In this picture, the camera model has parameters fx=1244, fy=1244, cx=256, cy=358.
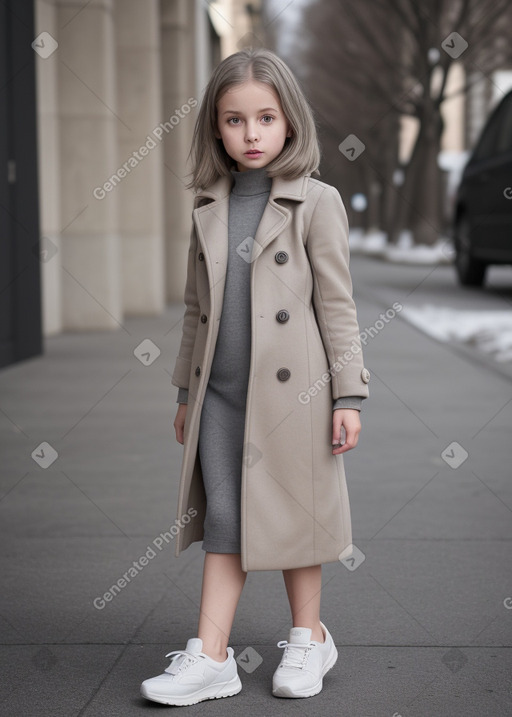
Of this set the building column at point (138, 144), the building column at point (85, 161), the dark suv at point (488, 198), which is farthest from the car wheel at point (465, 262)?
the building column at point (85, 161)

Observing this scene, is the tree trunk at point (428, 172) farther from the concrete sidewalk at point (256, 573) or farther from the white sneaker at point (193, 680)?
the white sneaker at point (193, 680)

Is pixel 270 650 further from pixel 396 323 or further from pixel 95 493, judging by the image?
pixel 396 323

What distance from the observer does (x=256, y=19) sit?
43.6 m

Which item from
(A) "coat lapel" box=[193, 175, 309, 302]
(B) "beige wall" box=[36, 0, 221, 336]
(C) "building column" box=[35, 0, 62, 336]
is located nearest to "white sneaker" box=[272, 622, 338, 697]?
(A) "coat lapel" box=[193, 175, 309, 302]

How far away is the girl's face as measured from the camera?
305 cm

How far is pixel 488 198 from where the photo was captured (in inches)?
582

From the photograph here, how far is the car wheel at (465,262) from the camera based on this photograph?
1639 centimetres

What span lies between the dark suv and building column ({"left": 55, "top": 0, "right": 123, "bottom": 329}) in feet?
14.4

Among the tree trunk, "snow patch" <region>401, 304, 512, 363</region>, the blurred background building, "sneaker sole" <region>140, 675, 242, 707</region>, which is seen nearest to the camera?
"sneaker sole" <region>140, 675, 242, 707</region>

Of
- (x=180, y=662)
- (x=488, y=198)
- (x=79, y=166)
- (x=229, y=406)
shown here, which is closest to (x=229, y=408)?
(x=229, y=406)

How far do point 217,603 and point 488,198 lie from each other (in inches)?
483

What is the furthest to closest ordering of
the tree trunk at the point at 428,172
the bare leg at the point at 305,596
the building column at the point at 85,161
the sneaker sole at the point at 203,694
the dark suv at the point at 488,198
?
1. the tree trunk at the point at 428,172
2. the dark suv at the point at 488,198
3. the building column at the point at 85,161
4. the bare leg at the point at 305,596
5. the sneaker sole at the point at 203,694

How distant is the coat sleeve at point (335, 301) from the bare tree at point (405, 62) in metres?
20.8

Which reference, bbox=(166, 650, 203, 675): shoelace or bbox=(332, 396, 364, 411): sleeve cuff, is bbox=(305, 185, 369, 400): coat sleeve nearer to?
bbox=(332, 396, 364, 411): sleeve cuff
